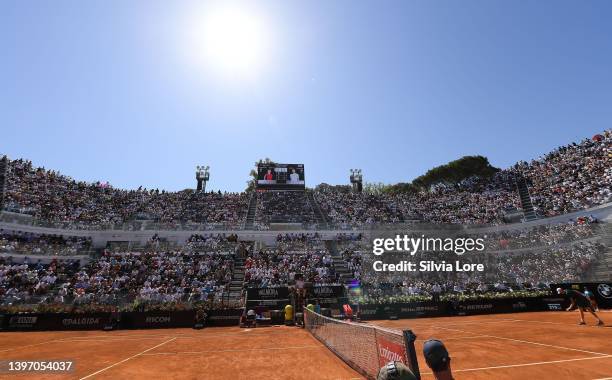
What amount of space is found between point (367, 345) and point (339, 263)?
26545 mm

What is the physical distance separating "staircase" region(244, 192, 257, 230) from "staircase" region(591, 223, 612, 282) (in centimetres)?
3090

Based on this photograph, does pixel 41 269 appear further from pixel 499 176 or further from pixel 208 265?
pixel 499 176

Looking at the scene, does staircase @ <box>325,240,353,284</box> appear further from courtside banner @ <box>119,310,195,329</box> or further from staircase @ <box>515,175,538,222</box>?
staircase @ <box>515,175,538,222</box>

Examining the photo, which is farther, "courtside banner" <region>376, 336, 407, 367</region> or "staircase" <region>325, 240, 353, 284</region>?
"staircase" <region>325, 240, 353, 284</region>

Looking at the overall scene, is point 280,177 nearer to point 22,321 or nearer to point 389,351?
point 22,321

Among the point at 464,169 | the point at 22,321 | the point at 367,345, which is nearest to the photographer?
the point at 367,345

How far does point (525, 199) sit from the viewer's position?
4062 cm

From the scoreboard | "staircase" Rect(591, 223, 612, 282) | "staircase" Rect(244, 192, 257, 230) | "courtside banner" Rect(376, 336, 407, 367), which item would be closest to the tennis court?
"courtside banner" Rect(376, 336, 407, 367)

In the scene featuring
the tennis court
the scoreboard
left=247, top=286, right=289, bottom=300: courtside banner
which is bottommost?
the tennis court

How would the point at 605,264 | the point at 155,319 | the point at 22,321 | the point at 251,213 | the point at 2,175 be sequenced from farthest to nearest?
the point at 251,213
the point at 2,175
the point at 605,264
the point at 155,319
the point at 22,321

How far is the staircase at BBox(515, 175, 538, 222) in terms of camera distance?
3597 cm

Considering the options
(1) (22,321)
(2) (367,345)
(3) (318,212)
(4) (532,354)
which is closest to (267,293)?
(1) (22,321)

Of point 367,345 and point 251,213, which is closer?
point 367,345

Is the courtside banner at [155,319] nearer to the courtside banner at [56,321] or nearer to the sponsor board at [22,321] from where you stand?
the courtside banner at [56,321]
